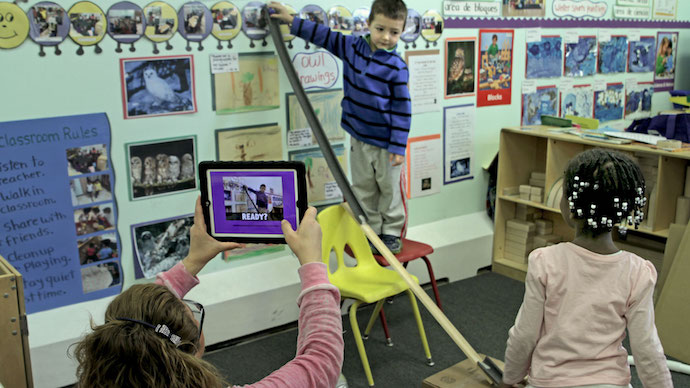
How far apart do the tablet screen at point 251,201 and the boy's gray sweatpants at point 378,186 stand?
5.78ft

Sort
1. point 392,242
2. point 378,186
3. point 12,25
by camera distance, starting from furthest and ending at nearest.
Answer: point 378,186
point 392,242
point 12,25

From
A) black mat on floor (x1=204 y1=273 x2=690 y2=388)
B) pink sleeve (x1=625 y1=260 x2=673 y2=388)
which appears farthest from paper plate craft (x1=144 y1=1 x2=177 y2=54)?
pink sleeve (x1=625 y1=260 x2=673 y2=388)

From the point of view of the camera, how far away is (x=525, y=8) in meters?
4.17

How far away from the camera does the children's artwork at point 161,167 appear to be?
293 cm

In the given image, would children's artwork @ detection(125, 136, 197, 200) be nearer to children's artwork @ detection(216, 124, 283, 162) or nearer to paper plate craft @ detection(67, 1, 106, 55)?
children's artwork @ detection(216, 124, 283, 162)

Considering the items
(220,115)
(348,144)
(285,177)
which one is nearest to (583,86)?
(348,144)

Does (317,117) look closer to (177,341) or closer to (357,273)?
(357,273)

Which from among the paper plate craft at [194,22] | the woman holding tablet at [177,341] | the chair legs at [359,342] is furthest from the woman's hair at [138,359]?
the paper plate craft at [194,22]

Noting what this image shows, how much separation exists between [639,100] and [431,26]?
2.13 metres

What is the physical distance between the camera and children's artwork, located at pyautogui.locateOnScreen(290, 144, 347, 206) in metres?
3.44

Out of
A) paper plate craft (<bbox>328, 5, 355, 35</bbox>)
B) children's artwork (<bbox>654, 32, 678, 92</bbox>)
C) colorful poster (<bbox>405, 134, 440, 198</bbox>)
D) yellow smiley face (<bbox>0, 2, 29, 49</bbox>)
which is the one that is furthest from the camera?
children's artwork (<bbox>654, 32, 678, 92</bbox>)

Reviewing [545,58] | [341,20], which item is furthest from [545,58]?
[341,20]

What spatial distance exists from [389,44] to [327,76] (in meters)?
0.43

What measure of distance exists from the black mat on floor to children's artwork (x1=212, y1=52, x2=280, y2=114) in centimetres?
114
